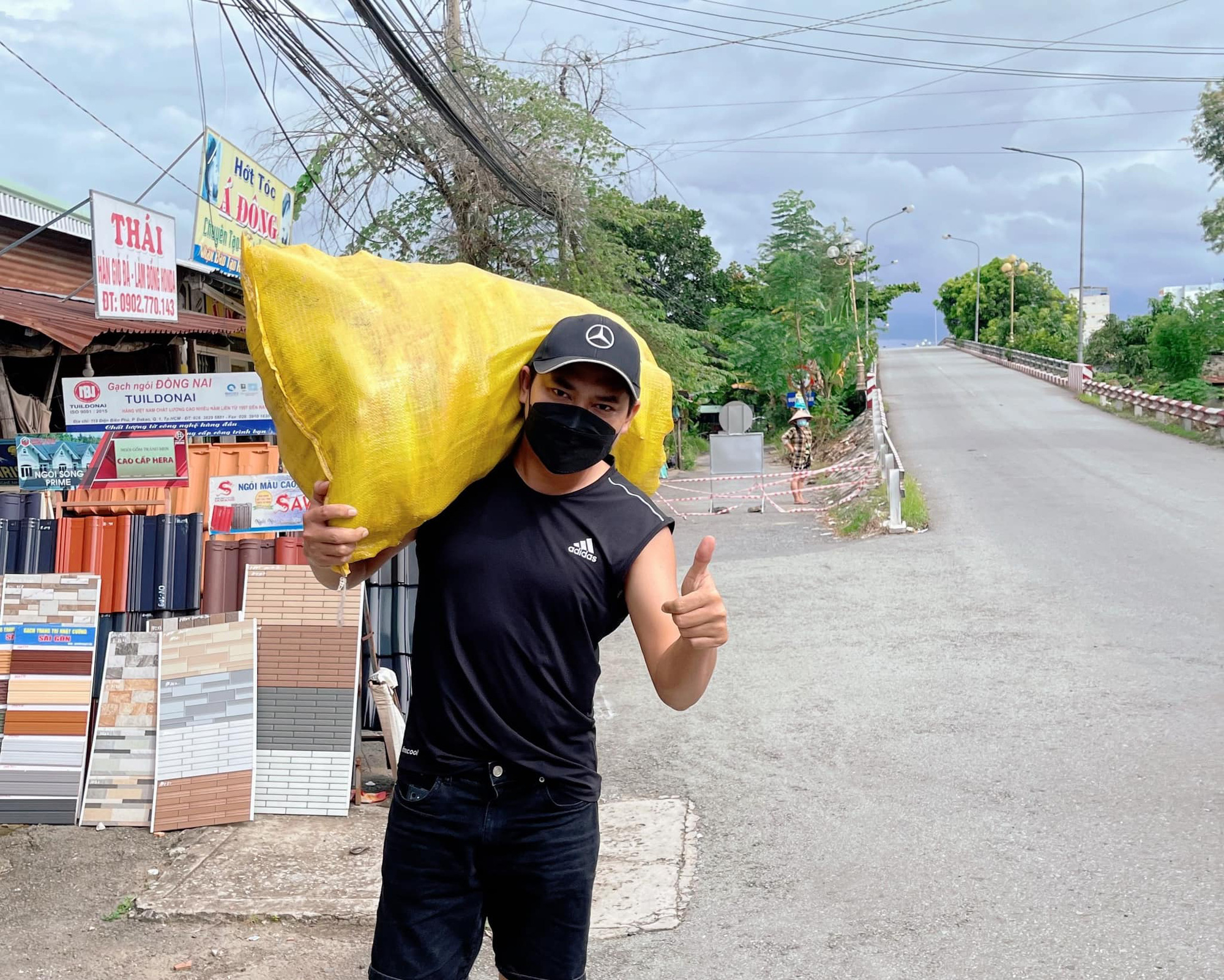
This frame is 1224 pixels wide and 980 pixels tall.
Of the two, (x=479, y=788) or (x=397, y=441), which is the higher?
(x=397, y=441)

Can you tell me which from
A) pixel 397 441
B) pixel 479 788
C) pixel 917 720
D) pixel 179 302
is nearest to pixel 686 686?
pixel 479 788

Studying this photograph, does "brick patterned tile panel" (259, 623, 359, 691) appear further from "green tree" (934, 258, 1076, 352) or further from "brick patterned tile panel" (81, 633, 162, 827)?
"green tree" (934, 258, 1076, 352)

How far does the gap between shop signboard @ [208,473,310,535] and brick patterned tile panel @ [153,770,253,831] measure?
5.17ft

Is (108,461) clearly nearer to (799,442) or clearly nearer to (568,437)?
(568,437)

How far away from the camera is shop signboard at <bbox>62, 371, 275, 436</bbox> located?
7266 millimetres

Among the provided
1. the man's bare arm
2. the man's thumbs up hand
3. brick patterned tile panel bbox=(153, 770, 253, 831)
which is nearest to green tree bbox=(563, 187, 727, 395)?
brick patterned tile panel bbox=(153, 770, 253, 831)

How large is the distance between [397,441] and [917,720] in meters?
5.00

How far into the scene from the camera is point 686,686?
2311 mm

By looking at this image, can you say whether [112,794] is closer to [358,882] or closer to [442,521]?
[358,882]

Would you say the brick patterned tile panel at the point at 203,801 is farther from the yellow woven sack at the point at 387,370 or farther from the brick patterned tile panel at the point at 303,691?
the yellow woven sack at the point at 387,370

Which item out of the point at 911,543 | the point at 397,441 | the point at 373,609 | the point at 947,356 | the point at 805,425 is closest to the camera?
the point at 397,441

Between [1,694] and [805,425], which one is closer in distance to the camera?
[1,694]

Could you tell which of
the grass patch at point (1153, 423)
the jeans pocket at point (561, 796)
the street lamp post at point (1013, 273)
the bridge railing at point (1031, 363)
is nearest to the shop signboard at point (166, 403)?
the jeans pocket at point (561, 796)

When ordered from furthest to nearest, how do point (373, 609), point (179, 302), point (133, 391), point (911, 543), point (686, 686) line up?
point (179, 302) < point (911, 543) < point (133, 391) < point (373, 609) < point (686, 686)
